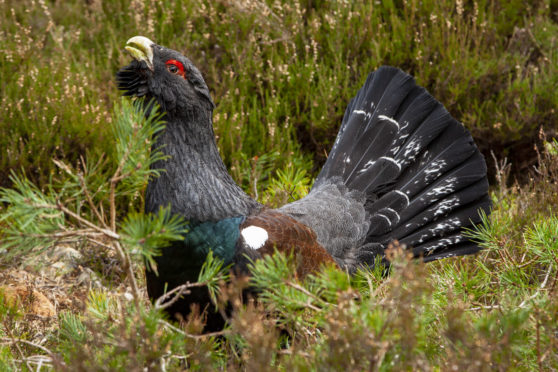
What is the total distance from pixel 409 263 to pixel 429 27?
4.51 meters

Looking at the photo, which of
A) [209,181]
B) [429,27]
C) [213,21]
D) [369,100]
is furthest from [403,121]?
[213,21]

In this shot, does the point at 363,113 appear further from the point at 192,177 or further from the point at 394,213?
the point at 192,177

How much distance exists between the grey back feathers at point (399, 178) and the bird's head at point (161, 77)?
3.46ft

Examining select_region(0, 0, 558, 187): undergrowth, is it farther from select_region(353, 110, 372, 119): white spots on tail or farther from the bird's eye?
the bird's eye

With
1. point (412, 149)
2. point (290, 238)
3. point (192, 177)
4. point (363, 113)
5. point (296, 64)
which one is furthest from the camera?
point (296, 64)

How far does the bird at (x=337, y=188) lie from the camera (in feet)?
9.29

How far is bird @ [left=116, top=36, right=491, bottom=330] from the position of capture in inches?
111

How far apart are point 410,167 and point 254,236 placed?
5.05 feet

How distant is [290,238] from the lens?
10.2 feet

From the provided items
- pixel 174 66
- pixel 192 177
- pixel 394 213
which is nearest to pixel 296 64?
pixel 394 213

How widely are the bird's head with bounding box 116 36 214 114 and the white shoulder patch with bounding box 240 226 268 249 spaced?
64 cm

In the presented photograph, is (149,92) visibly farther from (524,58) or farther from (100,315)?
(524,58)

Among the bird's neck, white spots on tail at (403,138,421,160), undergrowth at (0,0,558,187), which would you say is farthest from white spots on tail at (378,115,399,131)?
the bird's neck

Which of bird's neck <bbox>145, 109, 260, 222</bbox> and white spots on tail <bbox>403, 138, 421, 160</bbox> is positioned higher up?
bird's neck <bbox>145, 109, 260, 222</bbox>
